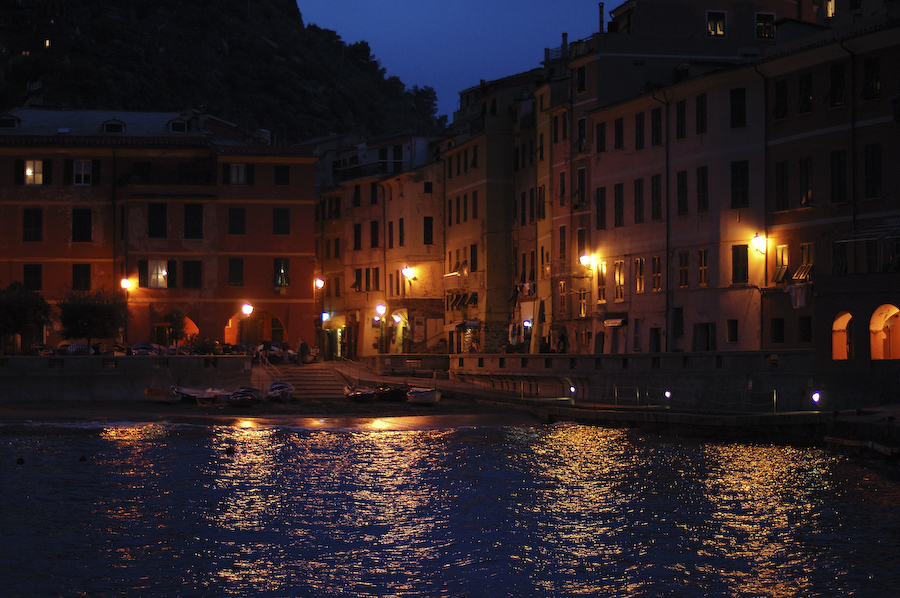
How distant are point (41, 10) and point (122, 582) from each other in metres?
136

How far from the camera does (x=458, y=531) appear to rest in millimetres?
29484

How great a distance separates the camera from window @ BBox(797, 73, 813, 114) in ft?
166

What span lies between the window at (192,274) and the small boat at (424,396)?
1945 centimetres

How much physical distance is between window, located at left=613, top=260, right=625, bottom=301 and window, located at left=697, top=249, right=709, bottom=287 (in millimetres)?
5785

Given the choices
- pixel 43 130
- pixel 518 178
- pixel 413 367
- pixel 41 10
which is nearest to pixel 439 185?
pixel 518 178

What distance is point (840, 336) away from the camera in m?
44.7

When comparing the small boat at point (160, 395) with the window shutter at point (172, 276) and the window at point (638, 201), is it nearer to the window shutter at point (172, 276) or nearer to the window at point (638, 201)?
the window shutter at point (172, 276)

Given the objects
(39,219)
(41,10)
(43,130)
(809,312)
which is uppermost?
(41,10)

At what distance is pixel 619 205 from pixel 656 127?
457 centimetres

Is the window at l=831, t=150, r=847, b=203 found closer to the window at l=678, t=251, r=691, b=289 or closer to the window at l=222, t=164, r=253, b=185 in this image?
the window at l=678, t=251, r=691, b=289

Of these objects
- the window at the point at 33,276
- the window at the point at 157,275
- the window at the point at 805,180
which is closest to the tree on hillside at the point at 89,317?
the window at the point at 157,275

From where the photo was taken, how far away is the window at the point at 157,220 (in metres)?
71.8

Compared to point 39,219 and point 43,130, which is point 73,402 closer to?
point 39,219

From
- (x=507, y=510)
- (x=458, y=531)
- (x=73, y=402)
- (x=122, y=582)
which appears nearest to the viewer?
(x=122, y=582)
